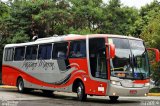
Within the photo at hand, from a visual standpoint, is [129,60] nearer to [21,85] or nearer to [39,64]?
[39,64]

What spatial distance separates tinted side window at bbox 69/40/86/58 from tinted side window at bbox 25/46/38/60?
167 inches

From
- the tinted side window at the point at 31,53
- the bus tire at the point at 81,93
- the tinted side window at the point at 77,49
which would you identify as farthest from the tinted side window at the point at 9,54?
the bus tire at the point at 81,93

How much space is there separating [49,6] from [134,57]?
855 inches

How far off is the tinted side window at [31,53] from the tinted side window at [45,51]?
651mm

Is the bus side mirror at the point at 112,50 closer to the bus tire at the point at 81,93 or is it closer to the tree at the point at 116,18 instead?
the bus tire at the point at 81,93

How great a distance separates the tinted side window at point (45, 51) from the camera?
23.7 meters

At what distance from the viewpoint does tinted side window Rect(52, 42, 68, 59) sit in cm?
Answer: 2223

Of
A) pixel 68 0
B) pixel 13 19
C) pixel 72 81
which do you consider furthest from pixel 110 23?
pixel 72 81

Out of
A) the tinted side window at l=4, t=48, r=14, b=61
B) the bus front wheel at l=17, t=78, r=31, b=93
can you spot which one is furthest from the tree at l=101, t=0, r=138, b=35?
the bus front wheel at l=17, t=78, r=31, b=93

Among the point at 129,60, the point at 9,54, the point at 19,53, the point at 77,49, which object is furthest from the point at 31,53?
the point at 129,60

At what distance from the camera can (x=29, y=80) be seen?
85.3 feet

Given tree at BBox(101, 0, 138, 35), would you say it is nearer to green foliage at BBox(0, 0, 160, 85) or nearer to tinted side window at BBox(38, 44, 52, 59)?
green foliage at BBox(0, 0, 160, 85)

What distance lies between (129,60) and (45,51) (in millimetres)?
6170

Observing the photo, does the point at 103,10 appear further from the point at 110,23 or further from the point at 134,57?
the point at 134,57
